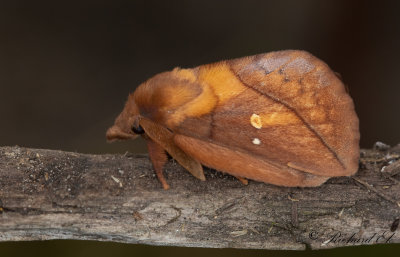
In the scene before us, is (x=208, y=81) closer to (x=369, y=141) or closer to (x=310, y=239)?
(x=310, y=239)

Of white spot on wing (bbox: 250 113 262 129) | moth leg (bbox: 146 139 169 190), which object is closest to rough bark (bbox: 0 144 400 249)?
moth leg (bbox: 146 139 169 190)

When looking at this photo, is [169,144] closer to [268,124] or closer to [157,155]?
[157,155]

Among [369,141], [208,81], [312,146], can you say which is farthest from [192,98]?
[369,141]

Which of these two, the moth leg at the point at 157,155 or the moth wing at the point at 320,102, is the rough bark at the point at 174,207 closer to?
the moth leg at the point at 157,155

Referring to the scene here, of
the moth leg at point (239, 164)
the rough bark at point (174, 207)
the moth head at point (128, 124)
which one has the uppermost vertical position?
the moth head at point (128, 124)

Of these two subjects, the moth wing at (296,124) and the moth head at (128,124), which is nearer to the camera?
the moth wing at (296,124)

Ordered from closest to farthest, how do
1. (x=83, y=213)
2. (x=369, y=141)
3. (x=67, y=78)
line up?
(x=83, y=213), (x=369, y=141), (x=67, y=78)

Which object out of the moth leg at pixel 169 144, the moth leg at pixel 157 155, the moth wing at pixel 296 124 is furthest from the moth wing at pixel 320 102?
the moth leg at pixel 157 155
